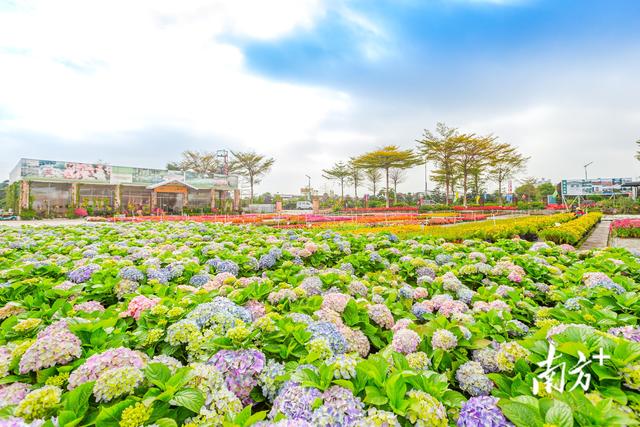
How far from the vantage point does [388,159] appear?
35656mm

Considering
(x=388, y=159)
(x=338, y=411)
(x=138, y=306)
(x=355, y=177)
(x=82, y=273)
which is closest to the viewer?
(x=338, y=411)

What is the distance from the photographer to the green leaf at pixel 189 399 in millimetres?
965

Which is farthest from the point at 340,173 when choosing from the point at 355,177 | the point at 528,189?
the point at 528,189

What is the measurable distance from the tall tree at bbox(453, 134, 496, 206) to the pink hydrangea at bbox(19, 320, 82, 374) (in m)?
32.3

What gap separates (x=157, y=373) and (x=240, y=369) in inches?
11.4

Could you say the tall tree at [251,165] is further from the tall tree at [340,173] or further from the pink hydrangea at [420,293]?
the pink hydrangea at [420,293]

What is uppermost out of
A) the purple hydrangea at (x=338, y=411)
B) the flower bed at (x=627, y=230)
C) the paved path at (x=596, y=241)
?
the purple hydrangea at (x=338, y=411)

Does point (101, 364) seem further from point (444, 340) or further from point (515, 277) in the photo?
point (515, 277)

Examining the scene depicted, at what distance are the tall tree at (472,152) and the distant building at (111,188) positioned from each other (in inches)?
957

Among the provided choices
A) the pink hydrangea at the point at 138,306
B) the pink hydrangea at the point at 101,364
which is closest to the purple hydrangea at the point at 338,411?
the pink hydrangea at the point at 101,364

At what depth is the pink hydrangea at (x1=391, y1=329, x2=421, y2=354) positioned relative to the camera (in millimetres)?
1430

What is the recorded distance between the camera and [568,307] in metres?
1.81

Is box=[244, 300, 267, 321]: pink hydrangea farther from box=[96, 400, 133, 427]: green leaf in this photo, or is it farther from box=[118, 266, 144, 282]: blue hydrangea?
box=[118, 266, 144, 282]: blue hydrangea

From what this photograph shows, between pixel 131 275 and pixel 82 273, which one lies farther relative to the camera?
pixel 82 273
